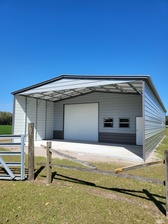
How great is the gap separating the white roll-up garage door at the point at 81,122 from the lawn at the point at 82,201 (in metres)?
9.19

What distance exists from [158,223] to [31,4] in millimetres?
9401

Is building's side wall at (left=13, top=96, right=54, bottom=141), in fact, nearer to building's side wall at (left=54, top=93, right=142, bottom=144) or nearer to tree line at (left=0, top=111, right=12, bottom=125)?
building's side wall at (left=54, top=93, right=142, bottom=144)

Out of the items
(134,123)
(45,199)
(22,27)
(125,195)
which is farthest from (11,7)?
(134,123)

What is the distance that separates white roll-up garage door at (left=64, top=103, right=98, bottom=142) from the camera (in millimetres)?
13633

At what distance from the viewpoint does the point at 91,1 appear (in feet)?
25.6

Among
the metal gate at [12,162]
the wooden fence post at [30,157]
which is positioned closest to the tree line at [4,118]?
the metal gate at [12,162]

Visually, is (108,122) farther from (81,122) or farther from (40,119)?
(40,119)

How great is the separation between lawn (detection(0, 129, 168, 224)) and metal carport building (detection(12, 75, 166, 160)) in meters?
6.07

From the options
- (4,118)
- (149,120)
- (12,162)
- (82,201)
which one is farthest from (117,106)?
(4,118)

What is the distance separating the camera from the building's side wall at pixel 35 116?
12.3 metres

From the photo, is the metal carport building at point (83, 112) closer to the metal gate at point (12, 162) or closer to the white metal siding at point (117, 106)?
the white metal siding at point (117, 106)

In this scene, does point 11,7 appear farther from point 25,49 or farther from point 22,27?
point 25,49

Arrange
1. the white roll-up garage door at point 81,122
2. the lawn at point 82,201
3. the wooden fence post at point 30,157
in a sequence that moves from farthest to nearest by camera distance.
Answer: the white roll-up garage door at point 81,122, the wooden fence post at point 30,157, the lawn at point 82,201

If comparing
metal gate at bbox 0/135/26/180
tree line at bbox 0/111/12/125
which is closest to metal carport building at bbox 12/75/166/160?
metal gate at bbox 0/135/26/180
